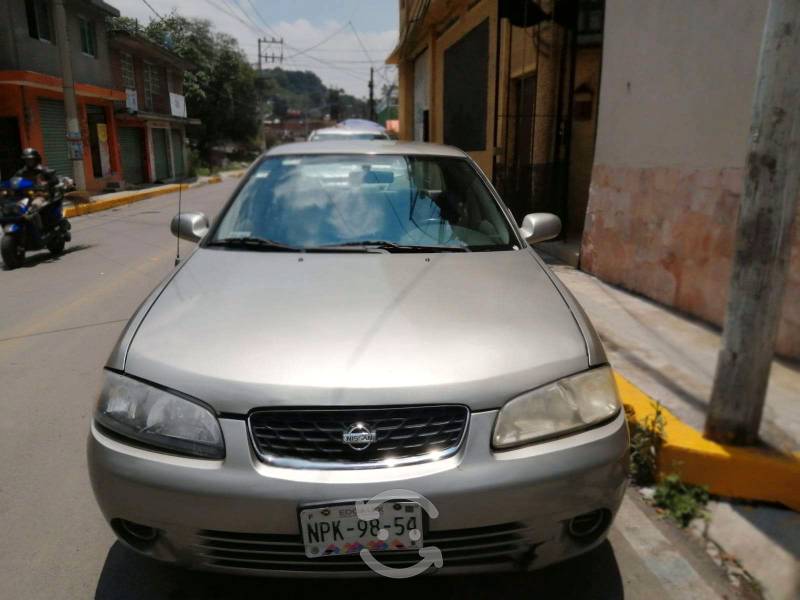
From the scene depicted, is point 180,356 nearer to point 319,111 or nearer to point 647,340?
point 647,340

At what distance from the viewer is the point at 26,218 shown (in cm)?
794

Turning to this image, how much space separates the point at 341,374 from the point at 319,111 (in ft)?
325

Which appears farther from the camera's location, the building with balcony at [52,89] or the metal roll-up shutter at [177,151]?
the metal roll-up shutter at [177,151]

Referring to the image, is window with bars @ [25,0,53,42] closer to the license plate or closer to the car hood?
the car hood

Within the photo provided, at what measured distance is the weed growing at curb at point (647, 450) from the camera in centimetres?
292

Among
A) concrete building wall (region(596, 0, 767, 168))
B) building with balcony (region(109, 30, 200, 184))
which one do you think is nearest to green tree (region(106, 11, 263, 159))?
building with balcony (region(109, 30, 200, 184))

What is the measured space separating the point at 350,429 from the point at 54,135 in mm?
20087

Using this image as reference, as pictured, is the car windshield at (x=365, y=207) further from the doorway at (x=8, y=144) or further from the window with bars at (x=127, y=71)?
the window with bars at (x=127, y=71)

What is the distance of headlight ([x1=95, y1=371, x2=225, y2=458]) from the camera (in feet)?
6.02

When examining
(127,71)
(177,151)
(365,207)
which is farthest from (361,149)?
(177,151)

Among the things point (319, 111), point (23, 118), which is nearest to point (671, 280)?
point (23, 118)


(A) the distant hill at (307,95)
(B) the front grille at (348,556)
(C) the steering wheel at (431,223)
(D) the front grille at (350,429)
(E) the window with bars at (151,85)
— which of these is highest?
(A) the distant hill at (307,95)

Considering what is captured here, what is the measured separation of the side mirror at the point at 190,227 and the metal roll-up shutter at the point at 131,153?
22.7 meters

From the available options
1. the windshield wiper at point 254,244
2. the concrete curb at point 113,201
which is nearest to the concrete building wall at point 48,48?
the concrete curb at point 113,201
